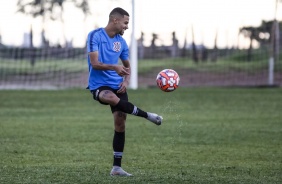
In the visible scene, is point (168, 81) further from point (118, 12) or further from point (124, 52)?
point (118, 12)

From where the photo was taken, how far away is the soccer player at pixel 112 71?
9664 millimetres

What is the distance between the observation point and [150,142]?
556 inches

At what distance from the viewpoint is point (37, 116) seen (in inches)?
783

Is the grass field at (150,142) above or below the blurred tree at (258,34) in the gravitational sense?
below

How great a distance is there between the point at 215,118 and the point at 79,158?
326 inches

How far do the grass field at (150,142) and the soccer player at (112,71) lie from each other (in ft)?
2.11

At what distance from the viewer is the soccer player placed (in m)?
9.66

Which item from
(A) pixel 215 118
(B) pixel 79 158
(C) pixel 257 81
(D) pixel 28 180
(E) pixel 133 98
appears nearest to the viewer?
(D) pixel 28 180

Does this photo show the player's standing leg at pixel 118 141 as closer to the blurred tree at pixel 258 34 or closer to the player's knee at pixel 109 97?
the player's knee at pixel 109 97

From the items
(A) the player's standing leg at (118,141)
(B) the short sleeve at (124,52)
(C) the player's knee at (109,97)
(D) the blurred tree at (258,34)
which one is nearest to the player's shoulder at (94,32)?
(B) the short sleeve at (124,52)

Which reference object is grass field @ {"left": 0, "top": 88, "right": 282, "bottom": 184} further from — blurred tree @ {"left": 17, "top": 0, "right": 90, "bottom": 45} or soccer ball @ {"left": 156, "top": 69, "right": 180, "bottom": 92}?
blurred tree @ {"left": 17, "top": 0, "right": 90, "bottom": 45}

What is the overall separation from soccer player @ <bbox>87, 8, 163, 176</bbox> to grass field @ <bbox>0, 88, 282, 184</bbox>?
2.11ft

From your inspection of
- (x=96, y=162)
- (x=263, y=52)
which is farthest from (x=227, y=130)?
(x=263, y=52)

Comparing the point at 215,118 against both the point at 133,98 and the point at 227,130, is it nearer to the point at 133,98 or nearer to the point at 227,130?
the point at 227,130
